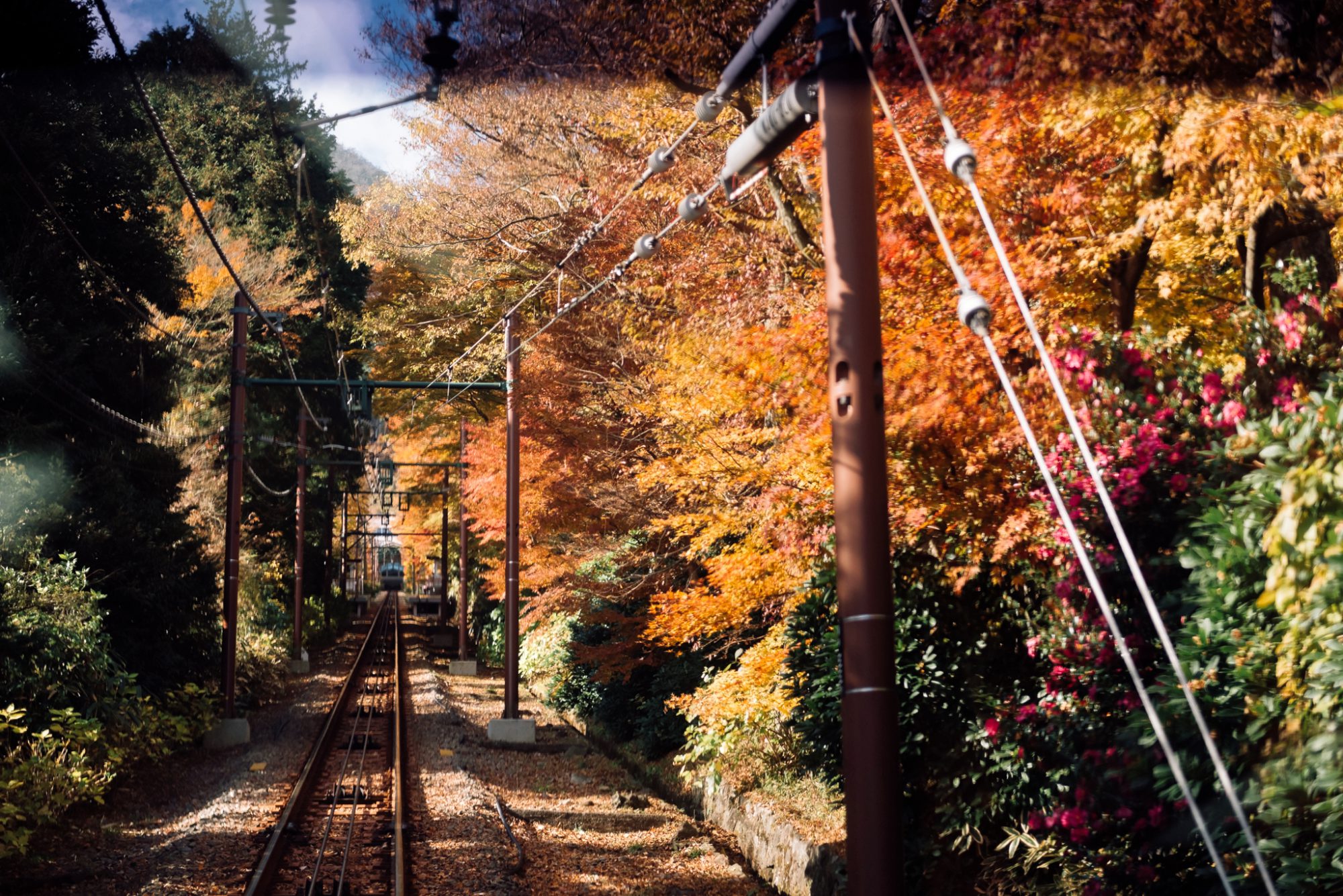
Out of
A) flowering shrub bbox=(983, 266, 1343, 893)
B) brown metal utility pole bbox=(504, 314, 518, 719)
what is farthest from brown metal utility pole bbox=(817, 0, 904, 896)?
brown metal utility pole bbox=(504, 314, 518, 719)

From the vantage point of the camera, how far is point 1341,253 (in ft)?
44.0

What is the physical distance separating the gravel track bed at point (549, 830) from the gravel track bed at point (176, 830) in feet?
A: 6.39

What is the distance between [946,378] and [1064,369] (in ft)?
2.56

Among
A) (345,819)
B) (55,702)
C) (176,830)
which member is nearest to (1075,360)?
(345,819)

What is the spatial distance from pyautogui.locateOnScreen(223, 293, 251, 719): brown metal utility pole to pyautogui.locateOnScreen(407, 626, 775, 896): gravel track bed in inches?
144

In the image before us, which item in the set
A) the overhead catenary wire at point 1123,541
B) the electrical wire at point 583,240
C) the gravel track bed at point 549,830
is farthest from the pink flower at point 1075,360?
the gravel track bed at point 549,830

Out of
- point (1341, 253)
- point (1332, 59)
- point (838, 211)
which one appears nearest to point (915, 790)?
point (838, 211)

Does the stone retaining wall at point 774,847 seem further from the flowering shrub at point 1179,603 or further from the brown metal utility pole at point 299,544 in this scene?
the brown metal utility pole at point 299,544

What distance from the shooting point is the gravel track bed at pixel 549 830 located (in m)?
11.6

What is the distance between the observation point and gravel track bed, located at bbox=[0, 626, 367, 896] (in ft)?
35.7

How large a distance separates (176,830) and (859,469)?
11315mm

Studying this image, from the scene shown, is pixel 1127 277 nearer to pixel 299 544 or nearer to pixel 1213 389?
pixel 1213 389

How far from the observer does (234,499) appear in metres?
21.9

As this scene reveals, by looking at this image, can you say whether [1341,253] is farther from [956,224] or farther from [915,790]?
[915,790]
